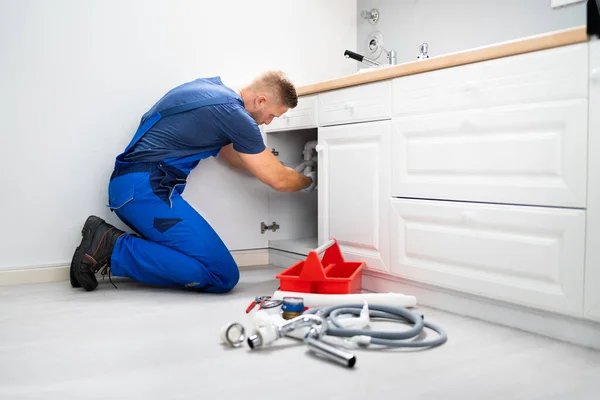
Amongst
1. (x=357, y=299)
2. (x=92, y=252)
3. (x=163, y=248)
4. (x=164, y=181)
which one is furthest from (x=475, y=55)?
(x=92, y=252)

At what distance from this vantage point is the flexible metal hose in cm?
168

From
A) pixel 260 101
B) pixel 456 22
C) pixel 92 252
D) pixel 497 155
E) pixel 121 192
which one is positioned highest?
pixel 456 22

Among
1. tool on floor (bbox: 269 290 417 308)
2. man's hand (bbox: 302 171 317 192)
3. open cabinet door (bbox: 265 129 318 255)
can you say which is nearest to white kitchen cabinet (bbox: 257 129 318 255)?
open cabinet door (bbox: 265 129 318 255)

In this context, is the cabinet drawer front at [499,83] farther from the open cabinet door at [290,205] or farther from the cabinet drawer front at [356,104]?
the open cabinet door at [290,205]

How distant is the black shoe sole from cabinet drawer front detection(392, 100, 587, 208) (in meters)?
1.39

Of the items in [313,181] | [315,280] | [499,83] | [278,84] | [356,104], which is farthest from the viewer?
[313,181]

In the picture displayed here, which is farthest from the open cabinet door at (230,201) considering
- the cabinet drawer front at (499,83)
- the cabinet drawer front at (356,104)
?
the cabinet drawer front at (499,83)

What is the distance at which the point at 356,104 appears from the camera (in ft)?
8.27

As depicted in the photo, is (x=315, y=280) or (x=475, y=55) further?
(x=315, y=280)

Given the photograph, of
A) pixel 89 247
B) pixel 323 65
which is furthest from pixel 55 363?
pixel 323 65

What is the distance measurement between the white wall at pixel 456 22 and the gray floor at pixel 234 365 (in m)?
1.41

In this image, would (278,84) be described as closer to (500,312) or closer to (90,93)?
(90,93)

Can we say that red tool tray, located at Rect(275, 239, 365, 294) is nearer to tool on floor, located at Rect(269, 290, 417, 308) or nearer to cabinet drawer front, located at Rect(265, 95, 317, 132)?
tool on floor, located at Rect(269, 290, 417, 308)

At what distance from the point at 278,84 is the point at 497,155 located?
1.14m
